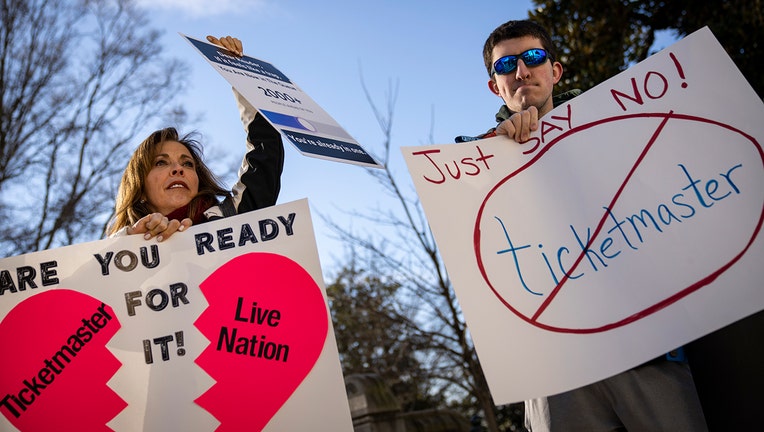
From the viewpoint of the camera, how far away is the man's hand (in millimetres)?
1904

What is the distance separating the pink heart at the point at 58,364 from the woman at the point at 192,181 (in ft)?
1.59

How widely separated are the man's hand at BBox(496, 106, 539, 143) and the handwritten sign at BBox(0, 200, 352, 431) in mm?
651

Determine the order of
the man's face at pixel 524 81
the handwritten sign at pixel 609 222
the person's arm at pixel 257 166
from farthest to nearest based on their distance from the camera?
the person's arm at pixel 257 166 < the man's face at pixel 524 81 < the handwritten sign at pixel 609 222

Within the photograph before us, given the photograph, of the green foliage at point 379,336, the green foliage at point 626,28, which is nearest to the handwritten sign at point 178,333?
the green foliage at point 379,336

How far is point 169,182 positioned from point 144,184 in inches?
4.0

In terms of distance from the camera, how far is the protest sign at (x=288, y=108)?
2037mm

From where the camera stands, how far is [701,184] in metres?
1.75

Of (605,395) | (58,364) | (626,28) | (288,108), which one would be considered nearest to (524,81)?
(288,108)

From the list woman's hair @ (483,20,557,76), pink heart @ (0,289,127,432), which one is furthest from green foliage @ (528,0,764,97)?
pink heart @ (0,289,127,432)

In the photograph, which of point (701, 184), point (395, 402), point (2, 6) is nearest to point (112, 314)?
point (701, 184)

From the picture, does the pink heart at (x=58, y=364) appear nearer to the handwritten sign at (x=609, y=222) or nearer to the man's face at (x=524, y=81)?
the handwritten sign at (x=609, y=222)

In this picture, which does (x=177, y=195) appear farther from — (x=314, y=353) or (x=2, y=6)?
(x=2, y=6)

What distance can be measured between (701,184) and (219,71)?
1513 millimetres

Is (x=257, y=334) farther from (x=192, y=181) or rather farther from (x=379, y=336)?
(x=379, y=336)
